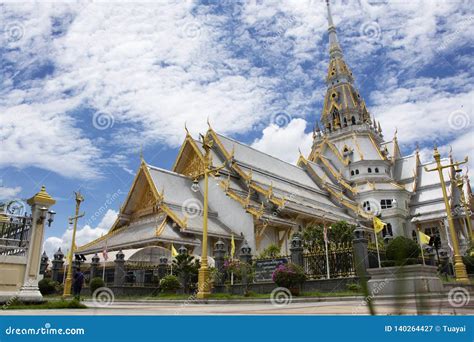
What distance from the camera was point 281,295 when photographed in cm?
1230

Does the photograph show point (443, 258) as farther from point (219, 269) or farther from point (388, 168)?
point (388, 168)

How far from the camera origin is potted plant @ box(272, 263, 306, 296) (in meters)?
12.4

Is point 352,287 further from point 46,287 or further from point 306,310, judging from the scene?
point 46,287

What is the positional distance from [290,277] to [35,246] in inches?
286

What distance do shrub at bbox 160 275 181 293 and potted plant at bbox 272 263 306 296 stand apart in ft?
17.0

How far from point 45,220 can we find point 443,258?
19.2m

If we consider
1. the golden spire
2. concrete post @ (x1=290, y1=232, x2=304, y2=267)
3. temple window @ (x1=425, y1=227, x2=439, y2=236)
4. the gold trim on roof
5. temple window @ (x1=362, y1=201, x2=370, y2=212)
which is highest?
the golden spire

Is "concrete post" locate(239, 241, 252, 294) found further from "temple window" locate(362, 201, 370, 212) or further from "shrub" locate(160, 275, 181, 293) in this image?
"temple window" locate(362, 201, 370, 212)

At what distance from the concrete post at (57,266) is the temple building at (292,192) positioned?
2.23 m

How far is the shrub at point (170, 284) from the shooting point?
16.1 metres

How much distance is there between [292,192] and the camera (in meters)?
31.2

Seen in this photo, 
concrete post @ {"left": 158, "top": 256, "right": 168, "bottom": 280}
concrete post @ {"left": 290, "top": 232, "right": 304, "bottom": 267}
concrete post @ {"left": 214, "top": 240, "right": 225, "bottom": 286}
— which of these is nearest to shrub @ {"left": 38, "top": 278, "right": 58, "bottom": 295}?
concrete post @ {"left": 158, "top": 256, "right": 168, "bottom": 280}

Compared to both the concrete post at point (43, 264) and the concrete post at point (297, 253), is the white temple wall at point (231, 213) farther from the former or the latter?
the concrete post at point (43, 264)
